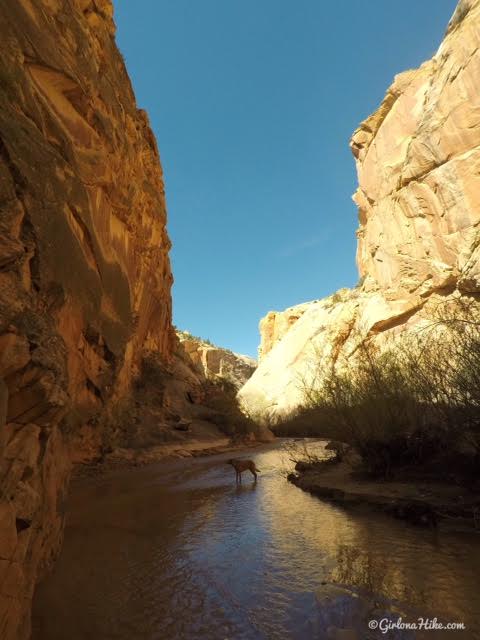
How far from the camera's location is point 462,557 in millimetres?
3893

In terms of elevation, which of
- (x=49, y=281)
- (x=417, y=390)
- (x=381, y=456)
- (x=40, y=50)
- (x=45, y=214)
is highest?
(x=40, y=50)

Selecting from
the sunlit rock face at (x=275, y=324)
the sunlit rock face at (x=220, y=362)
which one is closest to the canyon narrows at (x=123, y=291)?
the sunlit rock face at (x=275, y=324)

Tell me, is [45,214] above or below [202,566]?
above

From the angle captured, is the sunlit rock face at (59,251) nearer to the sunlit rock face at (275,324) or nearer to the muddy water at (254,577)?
the muddy water at (254,577)

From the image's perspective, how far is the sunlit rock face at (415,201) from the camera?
22859 mm

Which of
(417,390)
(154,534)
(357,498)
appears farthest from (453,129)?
(154,534)

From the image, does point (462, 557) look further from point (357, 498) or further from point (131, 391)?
point (131, 391)

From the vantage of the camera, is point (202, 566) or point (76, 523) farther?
point (76, 523)

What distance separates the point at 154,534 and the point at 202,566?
62.8 inches

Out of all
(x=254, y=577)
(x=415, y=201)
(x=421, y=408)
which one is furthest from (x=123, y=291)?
(x=415, y=201)

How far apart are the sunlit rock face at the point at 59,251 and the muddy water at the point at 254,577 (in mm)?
575

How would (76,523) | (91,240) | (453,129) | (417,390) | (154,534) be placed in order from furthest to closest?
1. (453,129)
2. (91,240)
3. (417,390)
4. (76,523)
5. (154,534)

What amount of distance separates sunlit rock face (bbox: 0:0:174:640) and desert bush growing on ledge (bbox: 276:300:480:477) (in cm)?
453

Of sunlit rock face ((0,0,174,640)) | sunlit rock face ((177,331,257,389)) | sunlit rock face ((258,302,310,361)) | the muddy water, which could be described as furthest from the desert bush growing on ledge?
sunlit rock face ((177,331,257,389))
